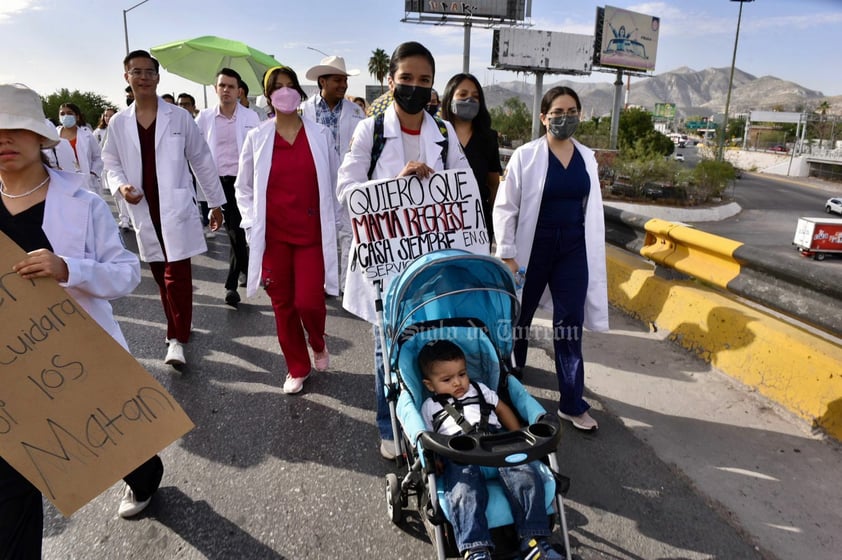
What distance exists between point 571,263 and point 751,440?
5.08 feet

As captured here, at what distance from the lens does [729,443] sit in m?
3.40

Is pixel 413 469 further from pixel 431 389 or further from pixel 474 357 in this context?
pixel 474 357

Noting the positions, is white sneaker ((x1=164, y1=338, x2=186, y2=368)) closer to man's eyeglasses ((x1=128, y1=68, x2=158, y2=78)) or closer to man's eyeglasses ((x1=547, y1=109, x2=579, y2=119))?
man's eyeglasses ((x1=128, y1=68, x2=158, y2=78))

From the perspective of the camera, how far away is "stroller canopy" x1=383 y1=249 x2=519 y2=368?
276 cm

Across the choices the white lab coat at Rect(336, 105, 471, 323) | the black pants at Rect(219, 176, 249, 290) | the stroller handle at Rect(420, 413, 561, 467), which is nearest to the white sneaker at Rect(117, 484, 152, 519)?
the white lab coat at Rect(336, 105, 471, 323)

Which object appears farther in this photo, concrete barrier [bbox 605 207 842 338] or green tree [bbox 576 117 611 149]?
green tree [bbox 576 117 611 149]

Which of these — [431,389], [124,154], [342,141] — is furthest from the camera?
[342,141]

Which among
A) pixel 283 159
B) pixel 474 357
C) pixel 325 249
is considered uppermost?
pixel 283 159

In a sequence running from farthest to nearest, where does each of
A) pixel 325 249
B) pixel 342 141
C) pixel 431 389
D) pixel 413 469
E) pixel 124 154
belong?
1. pixel 342 141
2. pixel 124 154
3. pixel 325 249
4. pixel 431 389
5. pixel 413 469

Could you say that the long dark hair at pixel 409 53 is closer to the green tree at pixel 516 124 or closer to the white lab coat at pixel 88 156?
the white lab coat at pixel 88 156

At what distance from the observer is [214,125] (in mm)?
6523

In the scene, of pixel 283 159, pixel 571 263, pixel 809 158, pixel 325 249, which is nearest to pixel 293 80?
pixel 283 159

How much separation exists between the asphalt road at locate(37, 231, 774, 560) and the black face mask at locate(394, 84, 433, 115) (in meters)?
2.06

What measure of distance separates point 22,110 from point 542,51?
5326cm
